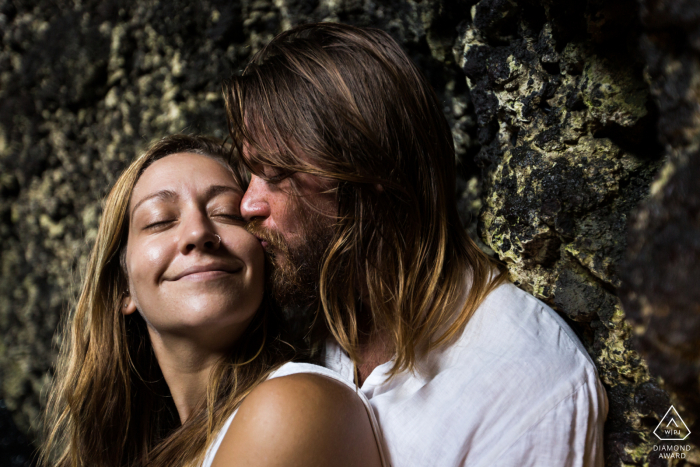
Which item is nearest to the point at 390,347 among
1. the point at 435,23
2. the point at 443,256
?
the point at 443,256

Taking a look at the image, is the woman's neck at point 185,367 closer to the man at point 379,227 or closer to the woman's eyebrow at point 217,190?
the man at point 379,227

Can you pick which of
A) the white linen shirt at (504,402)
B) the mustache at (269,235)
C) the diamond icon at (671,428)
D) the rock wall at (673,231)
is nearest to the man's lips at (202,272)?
the mustache at (269,235)

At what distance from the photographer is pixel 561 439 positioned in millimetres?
1384

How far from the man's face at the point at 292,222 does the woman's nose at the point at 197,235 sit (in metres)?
0.14

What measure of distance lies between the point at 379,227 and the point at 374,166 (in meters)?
0.22

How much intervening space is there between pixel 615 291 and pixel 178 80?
2246 mm

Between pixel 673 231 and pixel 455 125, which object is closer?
pixel 673 231

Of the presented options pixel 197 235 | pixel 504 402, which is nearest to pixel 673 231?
pixel 504 402

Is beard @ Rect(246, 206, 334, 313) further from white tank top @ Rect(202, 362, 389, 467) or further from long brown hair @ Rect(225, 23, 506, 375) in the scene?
white tank top @ Rect(202, 362, 389, 467)

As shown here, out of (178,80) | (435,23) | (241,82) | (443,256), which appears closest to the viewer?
(443,256)

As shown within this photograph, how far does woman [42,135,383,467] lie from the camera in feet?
4.37

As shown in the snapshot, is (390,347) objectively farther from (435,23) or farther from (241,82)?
(435,23)

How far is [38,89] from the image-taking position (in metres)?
2.72

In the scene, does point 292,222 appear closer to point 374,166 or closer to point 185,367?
point 374,166
